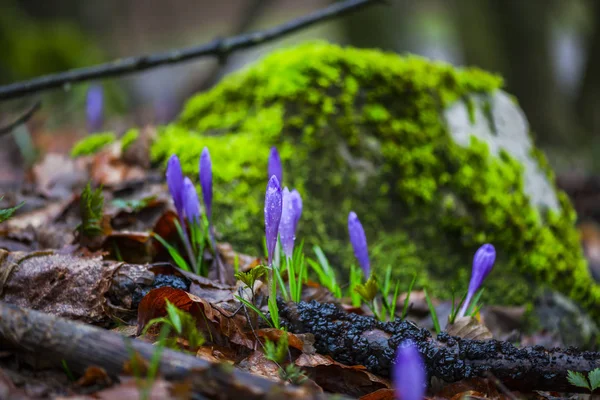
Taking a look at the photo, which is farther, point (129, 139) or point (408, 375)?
point (129, 139)

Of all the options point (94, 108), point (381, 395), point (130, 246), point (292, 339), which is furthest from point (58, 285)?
point (94, 108)

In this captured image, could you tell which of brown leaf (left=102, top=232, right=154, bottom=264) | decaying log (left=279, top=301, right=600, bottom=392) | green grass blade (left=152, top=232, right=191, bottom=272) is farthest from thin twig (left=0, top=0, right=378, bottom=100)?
decaying log (left=279, top=301, right=600, bottom=392)

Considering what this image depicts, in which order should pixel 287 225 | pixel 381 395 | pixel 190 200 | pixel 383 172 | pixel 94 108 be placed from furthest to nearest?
pixel 94 108
pixel 383 172
pixel 190 200
pixel 287 225
pixel 381 395

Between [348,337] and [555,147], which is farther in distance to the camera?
[555,147]

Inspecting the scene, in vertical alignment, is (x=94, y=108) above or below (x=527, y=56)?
below

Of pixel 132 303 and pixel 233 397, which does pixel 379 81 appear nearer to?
pixel 132 303

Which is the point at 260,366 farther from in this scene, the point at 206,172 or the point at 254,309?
the point at 206,172

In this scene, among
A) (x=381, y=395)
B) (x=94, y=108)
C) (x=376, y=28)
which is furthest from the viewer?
(x=376, y=28)

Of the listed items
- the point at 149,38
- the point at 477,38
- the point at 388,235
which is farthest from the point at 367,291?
the point at 149,38
